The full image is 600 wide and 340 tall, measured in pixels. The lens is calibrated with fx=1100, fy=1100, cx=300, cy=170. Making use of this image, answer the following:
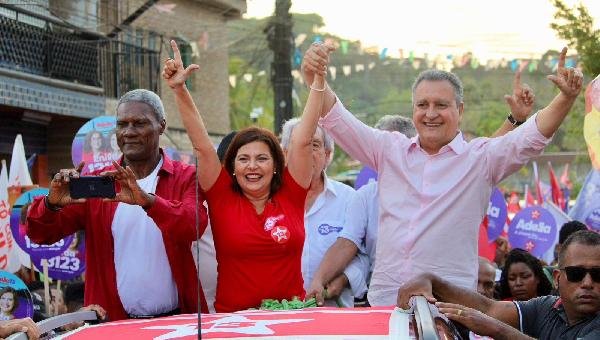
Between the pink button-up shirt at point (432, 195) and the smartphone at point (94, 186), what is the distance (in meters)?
1.17

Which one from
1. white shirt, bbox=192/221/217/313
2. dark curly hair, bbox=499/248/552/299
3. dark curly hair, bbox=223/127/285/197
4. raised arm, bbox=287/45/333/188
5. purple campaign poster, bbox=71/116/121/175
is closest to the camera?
raised arm, bbox=287/45/333/188

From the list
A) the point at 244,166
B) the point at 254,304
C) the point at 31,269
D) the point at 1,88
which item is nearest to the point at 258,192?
the point at 244,166

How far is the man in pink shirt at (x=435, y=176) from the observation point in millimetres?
5059

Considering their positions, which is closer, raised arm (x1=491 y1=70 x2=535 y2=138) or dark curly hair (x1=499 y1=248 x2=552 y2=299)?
raised arm (x1=491 y1=70 x2=535 y2=138)

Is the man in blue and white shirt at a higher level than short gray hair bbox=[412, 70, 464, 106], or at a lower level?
lower

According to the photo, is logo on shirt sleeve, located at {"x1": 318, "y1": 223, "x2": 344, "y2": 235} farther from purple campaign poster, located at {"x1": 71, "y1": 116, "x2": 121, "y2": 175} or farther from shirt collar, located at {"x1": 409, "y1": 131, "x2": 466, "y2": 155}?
purple campaign poster, located at {"x1": 71, "y1": 116, "x2": 121, "y2": 175}

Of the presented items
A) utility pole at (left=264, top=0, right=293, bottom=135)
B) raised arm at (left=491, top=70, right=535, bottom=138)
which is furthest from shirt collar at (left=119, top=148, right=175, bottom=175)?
utility pole at (left=264, top=0, right=293, bottom=135)

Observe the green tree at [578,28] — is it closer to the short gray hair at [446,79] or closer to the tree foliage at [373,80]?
the tree foliage at [373,80]

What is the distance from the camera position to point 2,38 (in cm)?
1555

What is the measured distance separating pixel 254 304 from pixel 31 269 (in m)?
5.53

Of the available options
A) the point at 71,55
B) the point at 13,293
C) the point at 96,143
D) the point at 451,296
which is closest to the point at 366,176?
the point at 96,143

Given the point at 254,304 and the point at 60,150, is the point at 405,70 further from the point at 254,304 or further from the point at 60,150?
the point at 254,304

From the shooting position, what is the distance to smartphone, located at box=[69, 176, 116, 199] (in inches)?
178

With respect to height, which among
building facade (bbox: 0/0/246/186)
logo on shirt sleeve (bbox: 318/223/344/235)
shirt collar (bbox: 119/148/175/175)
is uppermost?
building facade (bbox: 0/0/246/186)
